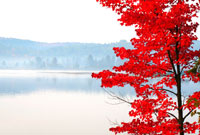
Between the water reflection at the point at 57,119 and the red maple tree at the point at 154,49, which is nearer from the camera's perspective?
the red maple tree at the point at 154,49

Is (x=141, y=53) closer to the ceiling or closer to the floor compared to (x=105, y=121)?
closer to the ceiling

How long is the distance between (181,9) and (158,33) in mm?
836

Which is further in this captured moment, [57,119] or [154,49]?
[57,119]

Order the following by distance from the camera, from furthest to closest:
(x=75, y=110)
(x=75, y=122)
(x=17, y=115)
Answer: (x=75, y=110) → (x=17, y=115) → (x=75, y=122)

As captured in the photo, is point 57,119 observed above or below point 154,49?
below

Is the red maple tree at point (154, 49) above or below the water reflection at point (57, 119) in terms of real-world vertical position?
above

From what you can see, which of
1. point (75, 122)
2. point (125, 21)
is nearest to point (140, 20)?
point (125, 21)

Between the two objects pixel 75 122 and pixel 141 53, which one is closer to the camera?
pixel 141 53

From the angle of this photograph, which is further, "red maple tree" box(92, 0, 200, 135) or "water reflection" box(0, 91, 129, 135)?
"water reflection" box(0, 91, 129, 135)

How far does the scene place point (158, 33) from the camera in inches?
323

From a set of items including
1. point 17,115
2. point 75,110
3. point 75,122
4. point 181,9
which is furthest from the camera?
point 75,110

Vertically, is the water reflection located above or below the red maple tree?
below

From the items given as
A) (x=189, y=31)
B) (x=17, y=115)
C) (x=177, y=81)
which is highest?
(x=189, y=31)

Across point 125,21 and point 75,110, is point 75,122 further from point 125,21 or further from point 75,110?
point 125,21
